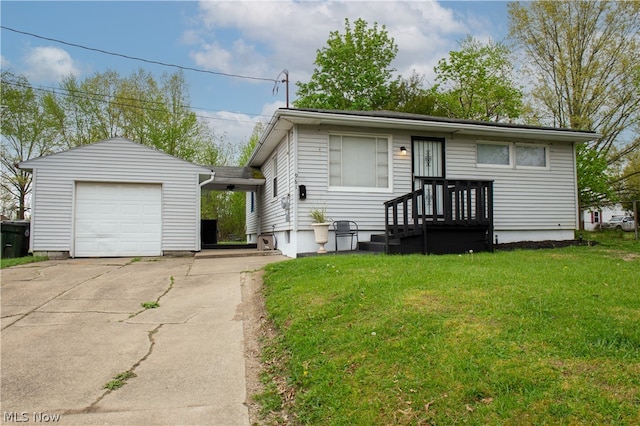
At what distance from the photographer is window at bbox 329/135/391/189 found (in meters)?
10.1

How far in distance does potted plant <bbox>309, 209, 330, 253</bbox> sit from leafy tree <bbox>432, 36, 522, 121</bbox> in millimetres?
18930

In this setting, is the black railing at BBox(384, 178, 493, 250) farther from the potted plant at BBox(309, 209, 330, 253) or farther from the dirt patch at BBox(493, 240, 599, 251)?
the dirt patch at BBox(493, 240, 599, 251)

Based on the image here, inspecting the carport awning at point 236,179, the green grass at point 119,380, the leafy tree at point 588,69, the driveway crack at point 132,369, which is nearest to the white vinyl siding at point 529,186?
the carport awning at point 236,179

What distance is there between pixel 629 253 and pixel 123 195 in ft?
40.8

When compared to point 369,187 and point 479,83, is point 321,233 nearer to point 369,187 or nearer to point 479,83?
point 369,187

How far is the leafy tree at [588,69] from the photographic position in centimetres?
1973

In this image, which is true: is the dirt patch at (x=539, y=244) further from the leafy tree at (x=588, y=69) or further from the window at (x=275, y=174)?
the leafy tree at (x=588, y=69)

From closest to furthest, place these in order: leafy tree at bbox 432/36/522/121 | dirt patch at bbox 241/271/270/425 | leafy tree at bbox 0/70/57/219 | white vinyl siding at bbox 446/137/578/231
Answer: dirt patch at bbox 241/271/270/425, white vinyl siding at bbox 446/137/578/231, leafy tree at bbox 0/70/57/219, leafy tree at bbox 432/36/522/121

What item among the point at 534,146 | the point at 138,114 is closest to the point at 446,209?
the point at 534,146

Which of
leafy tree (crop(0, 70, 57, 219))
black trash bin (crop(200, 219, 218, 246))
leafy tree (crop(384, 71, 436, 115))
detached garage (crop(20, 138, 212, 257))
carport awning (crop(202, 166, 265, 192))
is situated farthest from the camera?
leafy tree (crop(384, 71, 436, 115))

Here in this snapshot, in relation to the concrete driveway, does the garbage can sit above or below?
above

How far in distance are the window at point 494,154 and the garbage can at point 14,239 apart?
12.9m

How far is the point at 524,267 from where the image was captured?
235 inches

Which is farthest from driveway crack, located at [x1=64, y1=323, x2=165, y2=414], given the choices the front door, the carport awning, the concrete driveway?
the carport awning
